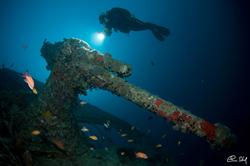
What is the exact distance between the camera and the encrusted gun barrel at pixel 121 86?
Answer: 171 inches

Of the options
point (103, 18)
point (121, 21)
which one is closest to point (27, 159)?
point (121, 21)

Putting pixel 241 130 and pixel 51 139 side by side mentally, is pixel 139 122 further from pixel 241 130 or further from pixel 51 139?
pixel 51 139

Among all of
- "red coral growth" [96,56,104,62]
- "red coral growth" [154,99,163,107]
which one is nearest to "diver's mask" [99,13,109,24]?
"red coral growth" [96,56,104,62]

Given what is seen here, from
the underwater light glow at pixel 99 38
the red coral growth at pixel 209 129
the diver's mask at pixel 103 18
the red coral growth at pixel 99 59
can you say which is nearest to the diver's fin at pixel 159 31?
the diver's mask at pixel 103 18

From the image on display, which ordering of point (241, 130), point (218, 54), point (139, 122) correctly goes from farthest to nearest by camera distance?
point (139, 122)
point (218, 54)
point (241, 130)

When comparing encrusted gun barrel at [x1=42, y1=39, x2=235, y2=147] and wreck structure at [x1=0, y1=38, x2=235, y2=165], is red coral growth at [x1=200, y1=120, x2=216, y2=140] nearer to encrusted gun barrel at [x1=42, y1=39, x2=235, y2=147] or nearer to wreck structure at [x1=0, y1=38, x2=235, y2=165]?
encrusted gun barrel at [x1=42, y1=39, x2=235, y2=147]

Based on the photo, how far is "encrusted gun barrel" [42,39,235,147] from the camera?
433 centimetres

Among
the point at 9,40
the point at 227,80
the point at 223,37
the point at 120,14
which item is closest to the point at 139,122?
the point at 227,80

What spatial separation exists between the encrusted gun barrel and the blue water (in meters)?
17.9

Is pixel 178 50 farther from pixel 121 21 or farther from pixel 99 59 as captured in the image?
pixel 99 59

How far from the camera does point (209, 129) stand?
4340 mm

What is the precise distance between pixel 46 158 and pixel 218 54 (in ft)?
180

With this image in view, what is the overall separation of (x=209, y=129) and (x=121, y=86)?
192 centimetres

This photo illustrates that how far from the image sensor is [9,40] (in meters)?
117
